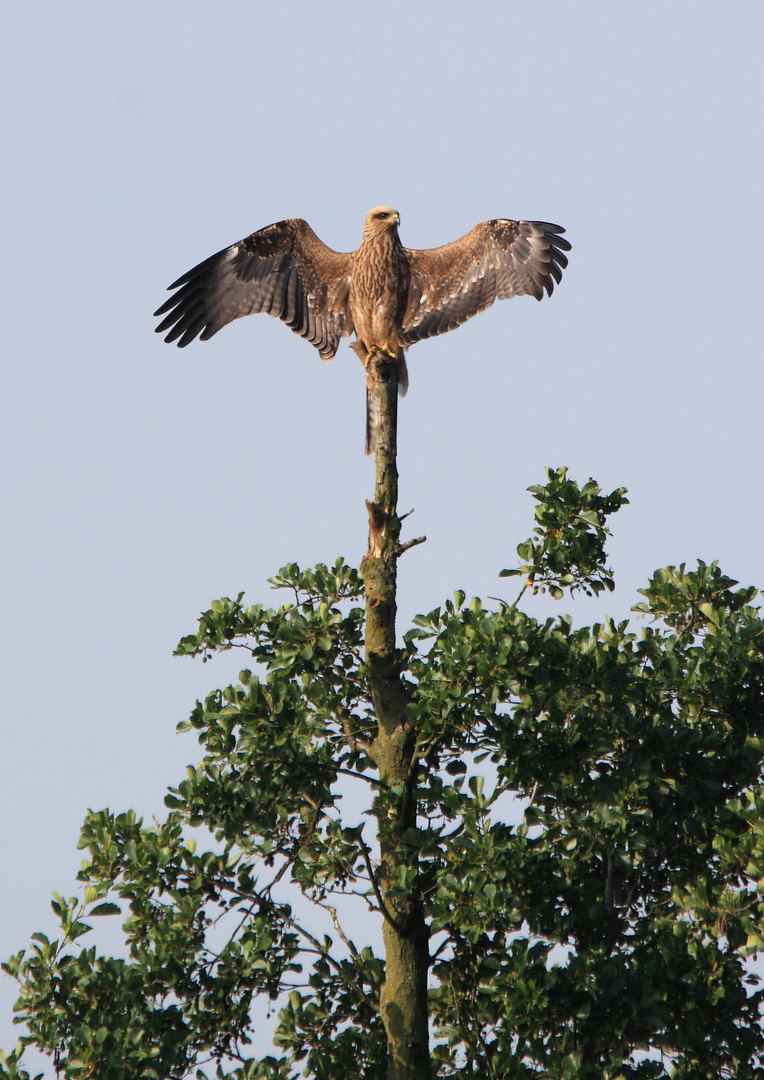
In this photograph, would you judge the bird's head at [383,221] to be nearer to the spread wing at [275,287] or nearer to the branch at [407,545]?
the spread wing at [275,287]

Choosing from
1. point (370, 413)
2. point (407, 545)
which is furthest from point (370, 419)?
point (407, 545)

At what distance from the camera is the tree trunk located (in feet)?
21.7

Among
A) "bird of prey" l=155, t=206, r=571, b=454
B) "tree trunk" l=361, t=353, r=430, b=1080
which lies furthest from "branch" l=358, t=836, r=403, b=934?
"bird of prey" l=155, t=206, r=571, b=454

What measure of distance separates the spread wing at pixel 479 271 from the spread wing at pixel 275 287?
676mm

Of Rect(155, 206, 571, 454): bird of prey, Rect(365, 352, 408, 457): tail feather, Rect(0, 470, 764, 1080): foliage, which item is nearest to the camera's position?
Rect(0, 470, 764, 1080): foliage

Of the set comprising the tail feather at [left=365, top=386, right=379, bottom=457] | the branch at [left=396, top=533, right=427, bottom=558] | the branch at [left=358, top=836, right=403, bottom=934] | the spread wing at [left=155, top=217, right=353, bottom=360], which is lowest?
the branch at [left=358, top=836, right=403, bottom=934]

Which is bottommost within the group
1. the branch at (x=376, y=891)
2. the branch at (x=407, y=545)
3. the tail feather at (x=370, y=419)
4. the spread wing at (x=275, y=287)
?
the branch at (x=376, y=891)

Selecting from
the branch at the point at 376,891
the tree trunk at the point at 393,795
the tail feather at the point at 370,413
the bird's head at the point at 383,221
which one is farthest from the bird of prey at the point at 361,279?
the branch at the point at 376,891

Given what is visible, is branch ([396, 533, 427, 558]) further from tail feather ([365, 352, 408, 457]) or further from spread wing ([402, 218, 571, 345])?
spread wing ([402, 218, 571, 345])

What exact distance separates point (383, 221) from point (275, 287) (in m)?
1.10

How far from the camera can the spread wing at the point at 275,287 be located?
974cm

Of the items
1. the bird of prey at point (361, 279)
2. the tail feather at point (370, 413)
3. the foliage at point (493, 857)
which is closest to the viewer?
the foliage at point (493, 857)

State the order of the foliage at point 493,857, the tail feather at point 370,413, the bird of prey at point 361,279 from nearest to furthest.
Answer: the foliage at point 493,857, the tail feather at point 370,413, the bird of prey at point 361,279

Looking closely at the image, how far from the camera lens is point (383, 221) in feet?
32.0
